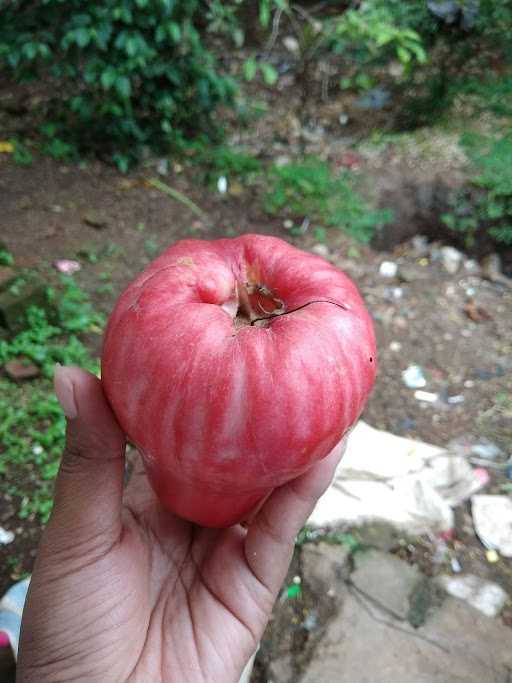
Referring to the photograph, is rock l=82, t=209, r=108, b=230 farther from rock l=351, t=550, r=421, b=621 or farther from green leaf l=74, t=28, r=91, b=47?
rock l=351, t=550, r=421, b=621

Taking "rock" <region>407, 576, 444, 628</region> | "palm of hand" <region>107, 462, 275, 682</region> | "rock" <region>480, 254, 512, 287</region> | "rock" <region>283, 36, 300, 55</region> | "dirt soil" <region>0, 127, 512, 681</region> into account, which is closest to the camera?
"palm of hand" <region>107, 462, 275, 682</region>

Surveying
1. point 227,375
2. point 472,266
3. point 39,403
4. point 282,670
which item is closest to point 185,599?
point 282,670

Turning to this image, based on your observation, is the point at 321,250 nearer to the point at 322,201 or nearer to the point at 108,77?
the point at 322,201

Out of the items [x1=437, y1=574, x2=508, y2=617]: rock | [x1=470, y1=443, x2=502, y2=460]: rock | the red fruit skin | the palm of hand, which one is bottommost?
[x1=470, y1=443, x2=502, y2=460]: rock

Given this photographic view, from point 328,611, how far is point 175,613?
29.3 inches

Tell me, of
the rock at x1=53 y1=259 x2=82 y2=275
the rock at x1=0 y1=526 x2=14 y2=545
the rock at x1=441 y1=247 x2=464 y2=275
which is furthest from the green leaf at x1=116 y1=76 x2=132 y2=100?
the rock at x1=0 y1=526 x2=14 y2=545

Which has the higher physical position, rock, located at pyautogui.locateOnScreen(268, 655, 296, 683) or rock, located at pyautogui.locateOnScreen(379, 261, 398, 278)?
rock, located at pyautogui.locateOnScreen(268, 655, 296, 683)

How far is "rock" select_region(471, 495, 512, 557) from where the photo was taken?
2285 mm

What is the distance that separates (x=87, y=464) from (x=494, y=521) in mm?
1685

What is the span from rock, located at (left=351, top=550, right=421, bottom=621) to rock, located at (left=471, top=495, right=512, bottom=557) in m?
0.34

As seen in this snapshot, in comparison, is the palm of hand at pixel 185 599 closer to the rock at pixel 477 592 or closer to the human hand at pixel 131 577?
the human hand at pixel 131 577

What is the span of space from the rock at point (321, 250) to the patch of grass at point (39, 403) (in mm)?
1278

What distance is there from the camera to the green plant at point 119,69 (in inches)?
131

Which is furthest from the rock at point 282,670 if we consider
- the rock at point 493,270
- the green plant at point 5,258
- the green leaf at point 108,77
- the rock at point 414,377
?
the green leaf at point 108,77
